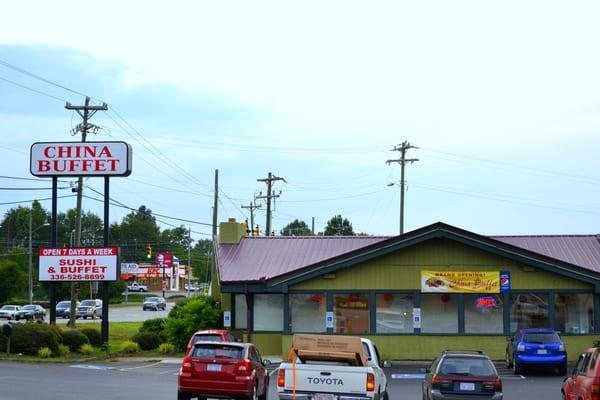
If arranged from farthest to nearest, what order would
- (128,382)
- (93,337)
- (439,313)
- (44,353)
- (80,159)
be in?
(93,337), (80,159), (439,313), (44,353), (128,382)

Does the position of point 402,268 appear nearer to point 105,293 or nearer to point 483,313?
point 483,313

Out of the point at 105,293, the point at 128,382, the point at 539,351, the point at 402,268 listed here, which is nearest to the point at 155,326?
the point at 105,293

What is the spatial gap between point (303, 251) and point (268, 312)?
5081mm

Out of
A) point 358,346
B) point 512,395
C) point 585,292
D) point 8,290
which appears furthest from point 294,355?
point 8,290

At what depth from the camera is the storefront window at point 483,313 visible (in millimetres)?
35031

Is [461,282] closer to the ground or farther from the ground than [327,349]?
farther from the ground

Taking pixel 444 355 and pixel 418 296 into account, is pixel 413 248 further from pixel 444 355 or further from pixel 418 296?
pixel 444 355

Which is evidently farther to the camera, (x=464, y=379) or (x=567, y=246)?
(x=567, y=246)

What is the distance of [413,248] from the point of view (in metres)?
35.4

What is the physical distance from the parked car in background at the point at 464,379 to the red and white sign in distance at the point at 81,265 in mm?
20490

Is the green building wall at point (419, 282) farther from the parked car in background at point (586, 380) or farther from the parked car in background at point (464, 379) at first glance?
the parked car in background at point (586, 380)

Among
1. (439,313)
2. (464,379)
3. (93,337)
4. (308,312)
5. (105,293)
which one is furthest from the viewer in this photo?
(93,337)

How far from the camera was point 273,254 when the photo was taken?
4003cm

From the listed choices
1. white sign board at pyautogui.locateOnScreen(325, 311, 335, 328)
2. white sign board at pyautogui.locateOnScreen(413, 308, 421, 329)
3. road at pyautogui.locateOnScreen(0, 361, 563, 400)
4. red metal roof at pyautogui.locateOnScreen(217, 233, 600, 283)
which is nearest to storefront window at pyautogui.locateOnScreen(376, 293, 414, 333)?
white sign board at pyautogui.locateOnScreen(413, 308, 421, 329)
